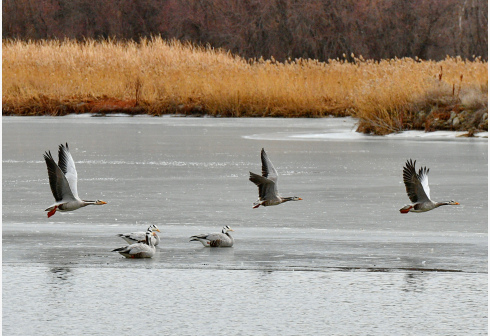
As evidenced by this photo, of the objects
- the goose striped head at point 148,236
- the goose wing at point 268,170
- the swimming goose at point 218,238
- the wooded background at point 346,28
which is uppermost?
the wooded background at point 346,28

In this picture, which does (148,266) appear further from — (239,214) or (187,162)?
(187,162)

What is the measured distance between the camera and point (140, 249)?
6824 millimetres

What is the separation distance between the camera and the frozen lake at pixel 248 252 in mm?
5281

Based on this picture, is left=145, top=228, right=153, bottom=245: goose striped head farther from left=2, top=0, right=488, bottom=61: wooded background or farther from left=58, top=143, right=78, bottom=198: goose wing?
left=2, top=0, right=488, bottom=61: wooded background

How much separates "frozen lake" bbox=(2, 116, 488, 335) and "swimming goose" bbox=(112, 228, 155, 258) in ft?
0.21

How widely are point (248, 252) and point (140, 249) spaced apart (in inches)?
29.3

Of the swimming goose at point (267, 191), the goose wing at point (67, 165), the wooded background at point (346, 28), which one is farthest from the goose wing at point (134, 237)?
the wooded background at point (346, 28)

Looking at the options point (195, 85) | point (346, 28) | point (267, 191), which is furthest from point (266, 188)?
point (346, 28)

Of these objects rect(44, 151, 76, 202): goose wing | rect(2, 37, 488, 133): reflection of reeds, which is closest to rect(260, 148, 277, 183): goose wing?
rect(44, 151, 76, 202): goose wing

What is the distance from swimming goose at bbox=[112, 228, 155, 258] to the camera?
680cm

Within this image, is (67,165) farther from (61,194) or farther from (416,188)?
(416,188)

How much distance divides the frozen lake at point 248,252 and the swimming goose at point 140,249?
64mm

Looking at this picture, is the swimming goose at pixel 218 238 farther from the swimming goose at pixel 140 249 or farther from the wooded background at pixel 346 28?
the wooded background at pixel 346 28

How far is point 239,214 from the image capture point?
8.98 meters
